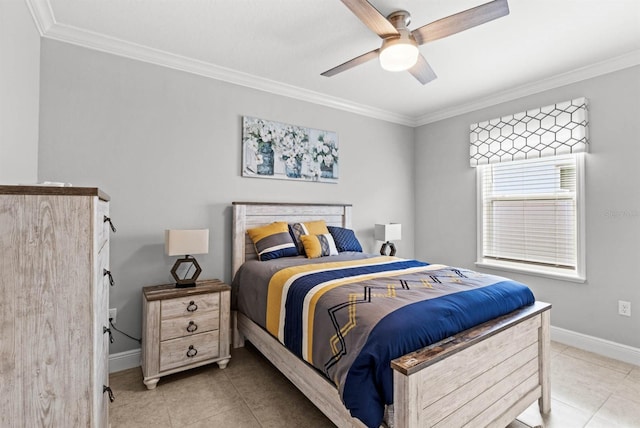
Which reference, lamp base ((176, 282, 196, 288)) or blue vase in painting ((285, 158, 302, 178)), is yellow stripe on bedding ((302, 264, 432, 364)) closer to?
lamp base ((176, 282, 196, 288))

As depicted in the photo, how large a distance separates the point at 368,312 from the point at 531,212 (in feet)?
9.15

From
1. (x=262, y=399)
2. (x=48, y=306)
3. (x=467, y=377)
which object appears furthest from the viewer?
(x=262, y=399)

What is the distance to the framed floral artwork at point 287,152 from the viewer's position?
122 inches

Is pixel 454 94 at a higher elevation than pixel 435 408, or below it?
higher

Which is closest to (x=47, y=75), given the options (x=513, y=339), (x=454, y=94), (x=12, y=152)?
(x=12, y=152)

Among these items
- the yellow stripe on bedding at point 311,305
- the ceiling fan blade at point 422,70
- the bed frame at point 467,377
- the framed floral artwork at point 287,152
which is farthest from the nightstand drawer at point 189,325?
the ceiling fan blade at point 422,70

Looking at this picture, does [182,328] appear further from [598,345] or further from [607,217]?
[607,217]

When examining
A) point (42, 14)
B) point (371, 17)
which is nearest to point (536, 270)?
point (371, 17)

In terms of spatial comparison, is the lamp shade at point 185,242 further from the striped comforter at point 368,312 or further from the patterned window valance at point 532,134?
the patterned window valance at point 532,134

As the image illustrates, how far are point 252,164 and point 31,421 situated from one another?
7.93 feet

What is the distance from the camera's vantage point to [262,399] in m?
2.04

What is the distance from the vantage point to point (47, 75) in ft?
7.32

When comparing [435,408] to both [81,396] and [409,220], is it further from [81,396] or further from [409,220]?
[409,220]

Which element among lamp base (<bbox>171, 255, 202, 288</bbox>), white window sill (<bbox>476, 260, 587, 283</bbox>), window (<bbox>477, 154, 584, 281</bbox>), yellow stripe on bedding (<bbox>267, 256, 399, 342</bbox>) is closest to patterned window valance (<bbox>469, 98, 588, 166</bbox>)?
window (<bbox>477, 154, 584, 281</bbox>)
